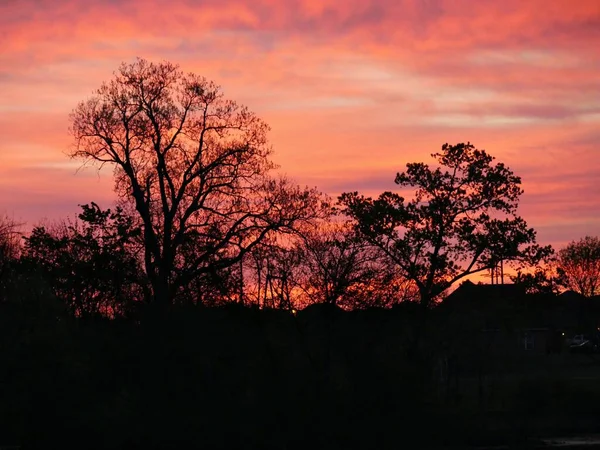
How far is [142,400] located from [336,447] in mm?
9846

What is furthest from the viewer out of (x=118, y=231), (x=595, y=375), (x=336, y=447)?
(x=595, y=375)

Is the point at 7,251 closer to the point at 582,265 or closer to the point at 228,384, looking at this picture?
the point at 228,384

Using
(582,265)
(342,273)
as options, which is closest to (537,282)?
(342,273)

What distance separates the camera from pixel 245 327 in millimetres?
50094

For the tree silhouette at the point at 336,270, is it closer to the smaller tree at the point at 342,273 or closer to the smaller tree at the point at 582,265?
the smaller tree at the point at 342,273

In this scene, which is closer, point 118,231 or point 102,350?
point 102,350

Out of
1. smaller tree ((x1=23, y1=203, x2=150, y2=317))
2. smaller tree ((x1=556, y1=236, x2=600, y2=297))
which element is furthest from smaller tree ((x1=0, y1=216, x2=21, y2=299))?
smaller tree ((x1=556, y1=236, x2=600, y2=297))

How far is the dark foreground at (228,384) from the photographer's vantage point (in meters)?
45.2

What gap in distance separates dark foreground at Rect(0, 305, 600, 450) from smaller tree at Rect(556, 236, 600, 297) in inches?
4025

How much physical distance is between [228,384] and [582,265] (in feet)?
377

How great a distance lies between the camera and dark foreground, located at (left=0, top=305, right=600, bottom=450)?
4519 centimetres

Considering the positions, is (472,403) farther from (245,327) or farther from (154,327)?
(154,327)

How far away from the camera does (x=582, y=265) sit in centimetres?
15425

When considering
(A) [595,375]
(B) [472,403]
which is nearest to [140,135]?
(B) [472,403]
